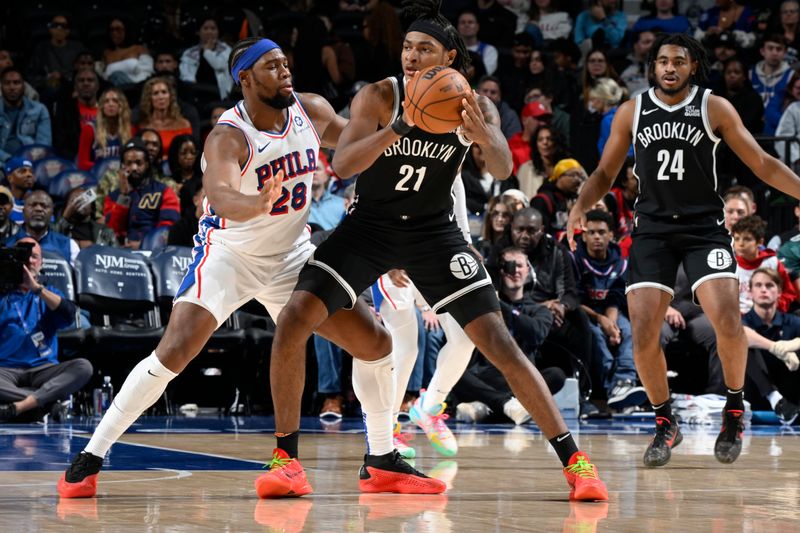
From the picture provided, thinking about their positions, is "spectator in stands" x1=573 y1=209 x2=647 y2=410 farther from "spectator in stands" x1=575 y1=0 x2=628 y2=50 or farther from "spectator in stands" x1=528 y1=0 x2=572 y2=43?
"spectator in stands" x1=528 y1=0 x2=572 y2=43

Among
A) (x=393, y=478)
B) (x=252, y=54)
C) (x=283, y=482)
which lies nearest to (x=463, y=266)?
(x=393, y=478)

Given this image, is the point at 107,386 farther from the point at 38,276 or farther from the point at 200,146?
the point at 200,146

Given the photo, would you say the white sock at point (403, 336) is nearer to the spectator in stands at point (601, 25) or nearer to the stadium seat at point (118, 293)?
the stadium seat at point (118, 293)

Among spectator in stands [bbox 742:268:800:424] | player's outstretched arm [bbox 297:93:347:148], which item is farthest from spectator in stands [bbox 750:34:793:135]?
player's outstretched arm [bbox 297:93:347:148]

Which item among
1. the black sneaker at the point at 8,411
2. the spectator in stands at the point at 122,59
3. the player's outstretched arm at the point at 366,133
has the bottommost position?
the black sneaker at the point at 8,411

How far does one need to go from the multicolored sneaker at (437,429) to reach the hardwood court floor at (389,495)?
10 cm

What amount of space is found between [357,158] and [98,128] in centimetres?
783

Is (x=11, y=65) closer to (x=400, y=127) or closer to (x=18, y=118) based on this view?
(x=18, y=118)

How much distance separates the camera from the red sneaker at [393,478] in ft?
16.3

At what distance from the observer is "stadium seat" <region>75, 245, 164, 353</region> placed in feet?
31.7

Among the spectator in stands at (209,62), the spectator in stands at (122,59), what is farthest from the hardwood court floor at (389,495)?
the spectator in stands at (209,62)

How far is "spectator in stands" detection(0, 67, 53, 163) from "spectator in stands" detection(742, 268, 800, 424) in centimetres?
699

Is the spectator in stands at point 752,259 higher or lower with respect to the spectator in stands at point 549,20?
lower

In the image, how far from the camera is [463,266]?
195 inches
